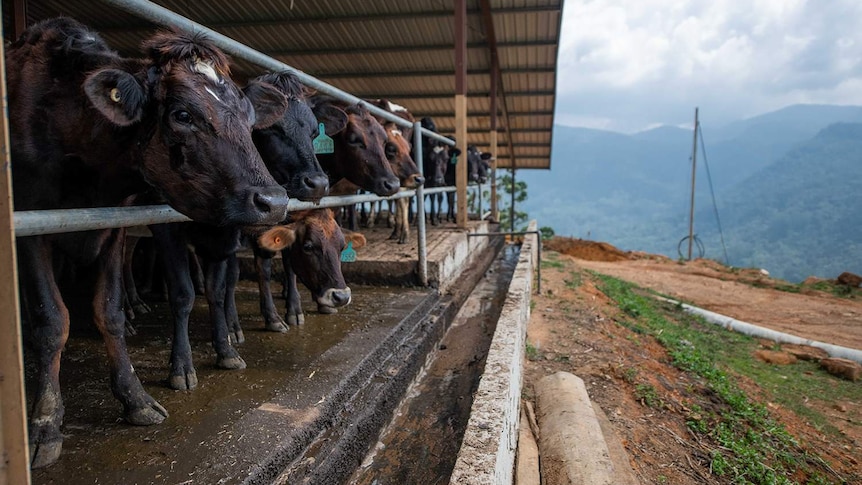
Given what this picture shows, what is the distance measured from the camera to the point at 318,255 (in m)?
3.23

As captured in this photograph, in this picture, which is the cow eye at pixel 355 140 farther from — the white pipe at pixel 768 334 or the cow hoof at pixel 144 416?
the white pipe at pixel 768 334

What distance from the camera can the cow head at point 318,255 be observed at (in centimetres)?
315

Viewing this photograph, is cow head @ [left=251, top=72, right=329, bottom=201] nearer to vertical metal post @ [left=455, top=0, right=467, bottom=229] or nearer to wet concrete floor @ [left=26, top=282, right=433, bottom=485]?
wet concrete floor @ [left=26, top=282, right=433, bottom=485]

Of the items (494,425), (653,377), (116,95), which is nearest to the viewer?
(116,95)

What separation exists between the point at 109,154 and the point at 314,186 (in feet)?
3.22

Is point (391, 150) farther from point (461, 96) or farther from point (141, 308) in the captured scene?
point (461, 96)

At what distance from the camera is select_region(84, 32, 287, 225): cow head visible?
1789 mm

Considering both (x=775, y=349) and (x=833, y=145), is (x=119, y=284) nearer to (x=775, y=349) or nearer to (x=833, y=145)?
(x=775, y=349)

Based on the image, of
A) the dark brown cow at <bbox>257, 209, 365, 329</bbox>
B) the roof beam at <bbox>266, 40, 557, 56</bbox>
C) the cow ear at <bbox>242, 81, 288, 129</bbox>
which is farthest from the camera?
the roof beam at <bbox>266, 40, 557, 56</bbox>

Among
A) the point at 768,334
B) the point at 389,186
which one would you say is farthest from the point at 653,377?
the point at 768,334

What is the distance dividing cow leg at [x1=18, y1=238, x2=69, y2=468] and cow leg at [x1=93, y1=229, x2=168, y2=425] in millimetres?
189

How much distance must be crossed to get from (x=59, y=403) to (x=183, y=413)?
1.43ft

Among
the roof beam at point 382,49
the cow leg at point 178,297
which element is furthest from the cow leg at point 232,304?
the roof beam at point 382,49

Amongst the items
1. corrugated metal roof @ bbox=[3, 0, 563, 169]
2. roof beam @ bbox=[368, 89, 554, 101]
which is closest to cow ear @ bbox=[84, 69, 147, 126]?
corrugated metal roof @ bbox=[3, 0, 563, 169]
